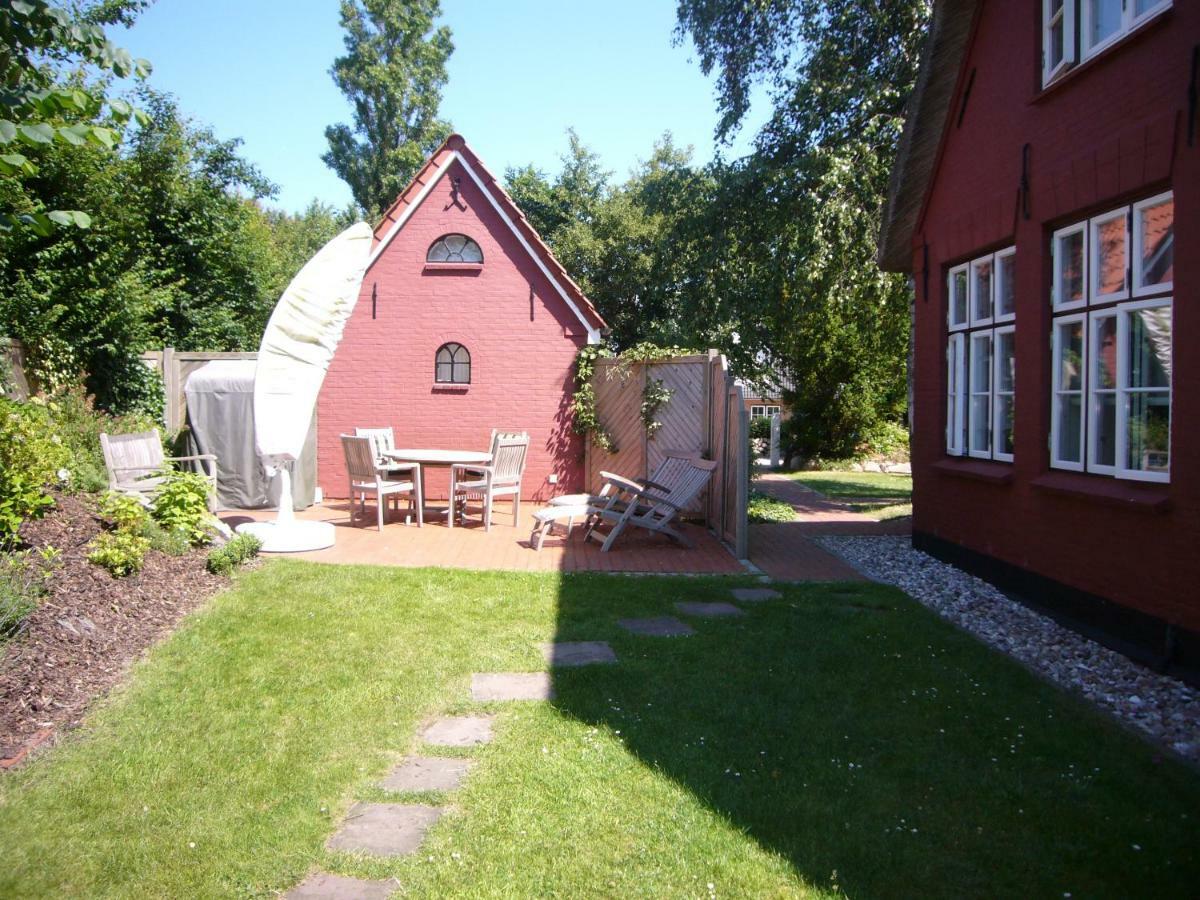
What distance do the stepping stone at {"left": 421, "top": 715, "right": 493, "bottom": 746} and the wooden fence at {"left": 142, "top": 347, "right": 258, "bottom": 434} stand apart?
934 centimetres

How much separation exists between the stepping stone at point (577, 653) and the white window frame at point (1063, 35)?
5423mm

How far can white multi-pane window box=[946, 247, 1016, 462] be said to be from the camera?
7.74m

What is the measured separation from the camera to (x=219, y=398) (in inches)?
457

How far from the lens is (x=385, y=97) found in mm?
30297

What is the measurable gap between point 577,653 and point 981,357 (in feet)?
16.6

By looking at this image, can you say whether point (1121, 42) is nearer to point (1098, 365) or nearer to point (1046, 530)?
point (1098, 365)

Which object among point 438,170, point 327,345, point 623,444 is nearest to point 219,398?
point 327,345

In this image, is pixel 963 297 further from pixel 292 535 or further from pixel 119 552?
pixel 119 552

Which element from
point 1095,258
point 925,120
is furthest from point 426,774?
point 925,120

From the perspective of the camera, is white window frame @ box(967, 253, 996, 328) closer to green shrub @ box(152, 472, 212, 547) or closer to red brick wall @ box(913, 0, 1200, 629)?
red brick wall @ box(913, 0, 1200, 629)

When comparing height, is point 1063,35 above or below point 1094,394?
above

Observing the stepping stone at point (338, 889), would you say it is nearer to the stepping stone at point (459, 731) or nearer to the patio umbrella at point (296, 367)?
the stepping stone at point (459, 731)

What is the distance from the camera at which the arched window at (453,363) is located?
518 inches

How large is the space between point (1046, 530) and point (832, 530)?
4.61m
